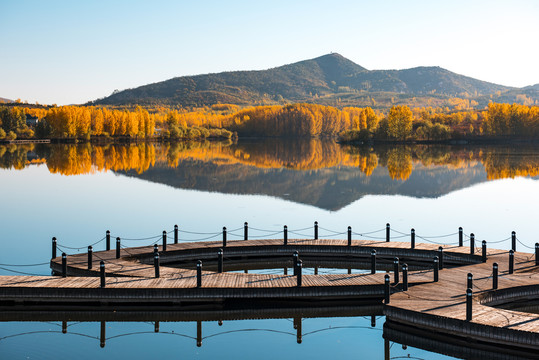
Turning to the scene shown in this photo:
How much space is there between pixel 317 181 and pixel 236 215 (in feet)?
77.1

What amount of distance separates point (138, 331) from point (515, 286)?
1187 centimetres

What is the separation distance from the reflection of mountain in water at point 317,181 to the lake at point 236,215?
17cm

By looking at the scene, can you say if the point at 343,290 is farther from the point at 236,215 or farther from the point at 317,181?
the point at 317,181

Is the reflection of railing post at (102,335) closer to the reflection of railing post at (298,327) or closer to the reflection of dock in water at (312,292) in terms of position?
the reflection of dock in water at (312,292)

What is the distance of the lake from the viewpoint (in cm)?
1587

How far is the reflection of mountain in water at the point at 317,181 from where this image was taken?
48812 mm

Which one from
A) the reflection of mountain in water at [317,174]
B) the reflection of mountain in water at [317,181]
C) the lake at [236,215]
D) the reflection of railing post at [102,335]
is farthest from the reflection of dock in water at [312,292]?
the reflection of mountain in water at [317,174]


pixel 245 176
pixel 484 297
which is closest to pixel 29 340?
pixel 484 297

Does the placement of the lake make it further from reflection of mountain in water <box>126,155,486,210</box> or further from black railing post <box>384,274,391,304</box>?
black railing post <box>384,274,391,304</box>

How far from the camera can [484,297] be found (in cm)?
1739

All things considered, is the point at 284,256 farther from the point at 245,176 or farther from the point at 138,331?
the point at 245,176

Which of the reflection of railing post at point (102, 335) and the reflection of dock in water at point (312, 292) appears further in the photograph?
the reflection of railing post at point (102, 335)

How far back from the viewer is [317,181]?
59.2 meters

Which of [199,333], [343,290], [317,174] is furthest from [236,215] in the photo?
[317,174]
